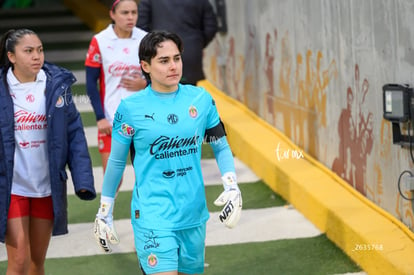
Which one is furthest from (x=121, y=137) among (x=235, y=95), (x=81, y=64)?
(x=81, y=64)

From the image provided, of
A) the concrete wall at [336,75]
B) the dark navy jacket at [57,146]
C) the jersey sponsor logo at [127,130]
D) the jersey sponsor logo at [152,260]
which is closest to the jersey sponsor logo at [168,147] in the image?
the jersey sponsor logo at [127,130]

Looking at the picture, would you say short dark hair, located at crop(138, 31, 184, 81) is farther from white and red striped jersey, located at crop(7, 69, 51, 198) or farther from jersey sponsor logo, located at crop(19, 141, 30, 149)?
jersey sponsor logo, located at crop(19, 141, 30, 149)

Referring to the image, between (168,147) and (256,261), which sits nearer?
(168,147)

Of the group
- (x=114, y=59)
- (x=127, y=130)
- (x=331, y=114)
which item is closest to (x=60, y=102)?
(x=127, y=130)

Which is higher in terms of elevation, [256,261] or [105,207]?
[105,207]

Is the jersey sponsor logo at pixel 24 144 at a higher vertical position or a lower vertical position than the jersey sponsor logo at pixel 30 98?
lower

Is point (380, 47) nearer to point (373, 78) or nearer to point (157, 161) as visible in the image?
point (373, 78)

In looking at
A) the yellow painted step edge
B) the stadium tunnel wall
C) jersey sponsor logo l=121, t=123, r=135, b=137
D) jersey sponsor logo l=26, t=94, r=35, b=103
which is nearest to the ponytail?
jersey sponsor logo l=26, t=94, r=35, b=103

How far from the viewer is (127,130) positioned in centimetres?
623

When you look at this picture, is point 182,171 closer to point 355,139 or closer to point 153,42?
point 153,42

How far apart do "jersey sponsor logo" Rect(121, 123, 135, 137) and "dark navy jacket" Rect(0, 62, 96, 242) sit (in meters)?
0.86

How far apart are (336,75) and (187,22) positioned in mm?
2099

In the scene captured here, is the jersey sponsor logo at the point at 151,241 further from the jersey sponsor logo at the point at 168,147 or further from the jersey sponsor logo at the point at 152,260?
the jersey sponsor logo at the point at 168,147

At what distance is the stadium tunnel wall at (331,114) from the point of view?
27.3 feet
